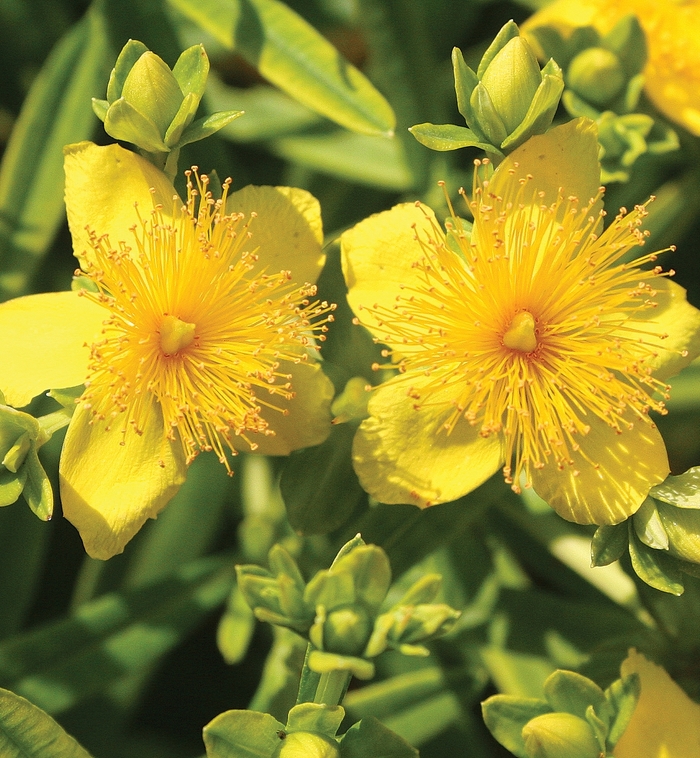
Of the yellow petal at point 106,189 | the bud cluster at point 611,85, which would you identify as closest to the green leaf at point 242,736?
the yellow petal at point 106,189

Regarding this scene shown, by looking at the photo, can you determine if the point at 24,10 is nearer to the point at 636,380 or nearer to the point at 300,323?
the point at 300,323

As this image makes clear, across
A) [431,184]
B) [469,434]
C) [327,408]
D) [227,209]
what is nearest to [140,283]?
[227,209]

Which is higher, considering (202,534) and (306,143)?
(306,143)

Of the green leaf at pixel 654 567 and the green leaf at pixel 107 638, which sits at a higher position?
the green leaf at pixel 654 567

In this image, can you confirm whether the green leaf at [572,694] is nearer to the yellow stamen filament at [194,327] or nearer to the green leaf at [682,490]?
the green leaf at [682,490]

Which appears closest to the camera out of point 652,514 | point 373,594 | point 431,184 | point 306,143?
point 373,594

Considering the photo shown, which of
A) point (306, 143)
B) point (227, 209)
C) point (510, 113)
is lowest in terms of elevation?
point (306, 143)
